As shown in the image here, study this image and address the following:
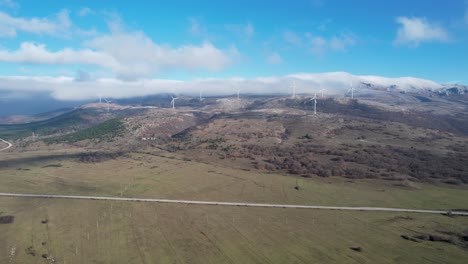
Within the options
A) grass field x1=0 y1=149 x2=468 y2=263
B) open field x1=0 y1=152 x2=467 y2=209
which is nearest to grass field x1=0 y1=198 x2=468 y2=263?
grass field x1=0 y1=149 x2=468 y2=263

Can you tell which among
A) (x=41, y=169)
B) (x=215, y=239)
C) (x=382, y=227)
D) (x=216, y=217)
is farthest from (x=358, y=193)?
(x=41, y=169)

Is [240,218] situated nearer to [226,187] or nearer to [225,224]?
[225,224]

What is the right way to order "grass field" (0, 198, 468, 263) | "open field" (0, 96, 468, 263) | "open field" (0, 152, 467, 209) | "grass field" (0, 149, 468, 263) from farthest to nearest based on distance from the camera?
"open field" (0, 152, 467, 209)
"open field" (0, 96, 468, 263)
"grass field" (0, 149, 468, 263)
"grass field" (0, 198, 468, 263)

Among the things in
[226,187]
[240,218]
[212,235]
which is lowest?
[212,235]

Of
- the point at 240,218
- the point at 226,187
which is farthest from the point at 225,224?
the point at 226,187

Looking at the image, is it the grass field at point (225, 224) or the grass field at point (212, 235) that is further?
the grass field at point (225, 224)

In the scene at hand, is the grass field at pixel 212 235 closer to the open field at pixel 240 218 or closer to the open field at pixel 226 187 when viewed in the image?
the open field at pixel 240 218

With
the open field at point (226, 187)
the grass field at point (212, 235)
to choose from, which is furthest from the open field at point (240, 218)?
the open field at point (226, 187)

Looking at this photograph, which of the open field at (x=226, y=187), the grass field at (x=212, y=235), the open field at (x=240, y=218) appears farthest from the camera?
the open field at (x=226, y=187)

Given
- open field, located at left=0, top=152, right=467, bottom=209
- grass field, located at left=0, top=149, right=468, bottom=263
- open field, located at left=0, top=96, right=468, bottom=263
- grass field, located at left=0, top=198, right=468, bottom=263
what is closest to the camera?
grass field, located at left=0, top=198, right=468, bottom=263

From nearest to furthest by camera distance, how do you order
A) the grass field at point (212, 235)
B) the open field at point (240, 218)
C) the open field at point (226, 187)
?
the grass field at point (212, 235) < the open field at point (240, 218) < the open field at point (226, 187)

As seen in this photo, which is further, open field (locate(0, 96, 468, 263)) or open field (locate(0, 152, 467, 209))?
open field (locate(0, 152, 467, 209))

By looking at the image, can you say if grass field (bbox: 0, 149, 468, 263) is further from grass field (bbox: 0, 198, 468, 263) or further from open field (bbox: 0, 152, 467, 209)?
open field (bbox: 0, 152, 467, 209)
